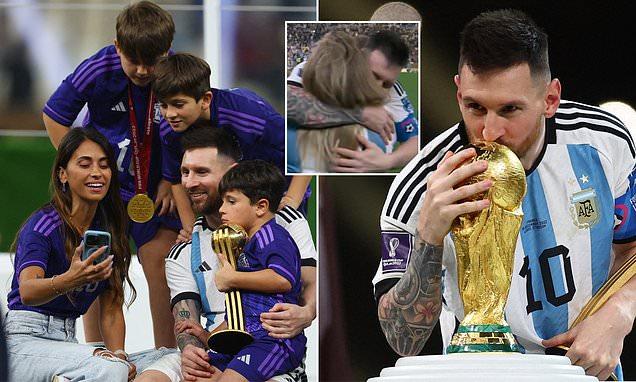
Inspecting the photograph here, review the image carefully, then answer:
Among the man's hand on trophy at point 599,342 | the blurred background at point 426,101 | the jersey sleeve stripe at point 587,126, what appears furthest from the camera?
the blurred background at point 426,101

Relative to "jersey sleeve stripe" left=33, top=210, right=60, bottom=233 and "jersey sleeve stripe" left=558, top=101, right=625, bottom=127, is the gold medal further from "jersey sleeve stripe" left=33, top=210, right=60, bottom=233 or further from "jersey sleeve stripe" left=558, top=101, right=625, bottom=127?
"jersey sleeve stripe" left=558, top=101, right=625, bottom=127

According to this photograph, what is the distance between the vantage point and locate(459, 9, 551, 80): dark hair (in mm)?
2814

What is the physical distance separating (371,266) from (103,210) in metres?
1.33

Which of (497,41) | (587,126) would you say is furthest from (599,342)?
(587,126)

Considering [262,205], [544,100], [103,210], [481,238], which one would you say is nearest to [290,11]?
[262,205]

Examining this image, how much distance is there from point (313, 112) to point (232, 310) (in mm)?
1043

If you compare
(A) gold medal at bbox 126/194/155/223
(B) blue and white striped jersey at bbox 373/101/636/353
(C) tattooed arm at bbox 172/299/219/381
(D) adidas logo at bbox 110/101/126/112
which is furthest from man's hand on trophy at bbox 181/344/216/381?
(B) blue and white striped jersey at bbox 373/101/636/353

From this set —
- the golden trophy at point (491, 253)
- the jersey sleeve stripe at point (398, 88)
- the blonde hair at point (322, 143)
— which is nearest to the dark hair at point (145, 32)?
the blonde hair at point (322, 143)

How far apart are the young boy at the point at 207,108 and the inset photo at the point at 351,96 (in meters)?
0.11

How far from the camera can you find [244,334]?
5.62 m

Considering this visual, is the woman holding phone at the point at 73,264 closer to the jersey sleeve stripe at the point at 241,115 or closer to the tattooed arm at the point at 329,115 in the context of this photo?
the jersey sleeve stripe at the point at 241,115

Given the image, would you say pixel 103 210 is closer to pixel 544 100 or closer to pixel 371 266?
pixel 371 266

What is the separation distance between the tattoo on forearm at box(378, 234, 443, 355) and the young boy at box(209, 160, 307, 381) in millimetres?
2619

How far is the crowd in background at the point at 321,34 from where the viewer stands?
233 inches
